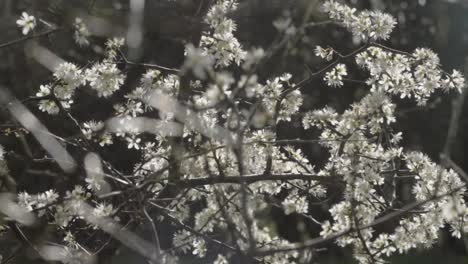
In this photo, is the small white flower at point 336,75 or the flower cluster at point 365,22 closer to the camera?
the flower cluster at point 365,22

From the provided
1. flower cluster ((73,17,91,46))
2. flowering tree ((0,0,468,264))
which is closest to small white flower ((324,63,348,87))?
flowering tree ((0,0,468,264))

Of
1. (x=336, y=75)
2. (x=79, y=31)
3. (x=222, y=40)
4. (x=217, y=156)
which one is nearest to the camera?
(x=79, y=31)

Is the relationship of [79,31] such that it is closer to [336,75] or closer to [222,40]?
[222,40]

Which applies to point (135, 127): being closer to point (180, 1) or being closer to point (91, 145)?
point (91, 145)

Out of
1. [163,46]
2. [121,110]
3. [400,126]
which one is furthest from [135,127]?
[400,126]

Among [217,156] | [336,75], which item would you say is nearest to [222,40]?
[217,156]

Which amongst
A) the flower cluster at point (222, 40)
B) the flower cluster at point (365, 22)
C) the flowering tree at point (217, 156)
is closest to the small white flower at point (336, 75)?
the flowering tree at point (217, 156)

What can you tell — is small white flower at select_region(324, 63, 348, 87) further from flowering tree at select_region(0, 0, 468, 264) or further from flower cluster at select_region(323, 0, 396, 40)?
flower cluster at select_region(323, 0, 396, 40)

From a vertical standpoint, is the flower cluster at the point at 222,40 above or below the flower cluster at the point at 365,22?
below

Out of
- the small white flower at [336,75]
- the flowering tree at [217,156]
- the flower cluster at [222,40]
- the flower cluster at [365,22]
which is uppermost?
the flower cluster at [365,22]

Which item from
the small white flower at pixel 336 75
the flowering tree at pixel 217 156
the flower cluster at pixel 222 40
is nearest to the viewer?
the flowering tree at pixel 217 156

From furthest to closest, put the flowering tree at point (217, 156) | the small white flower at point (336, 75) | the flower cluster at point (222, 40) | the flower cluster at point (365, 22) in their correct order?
the small white flower at point (336, 75) → the flower cluster at point (365, 22) → the flower cluster at point (222, 40) → the flowering tree at point (217, 156)

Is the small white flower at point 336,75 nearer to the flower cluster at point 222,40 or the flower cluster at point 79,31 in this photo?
the flower cluster at point 222,40

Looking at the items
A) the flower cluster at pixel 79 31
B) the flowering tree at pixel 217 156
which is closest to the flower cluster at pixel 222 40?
the flowering tree at pixel 217 156
